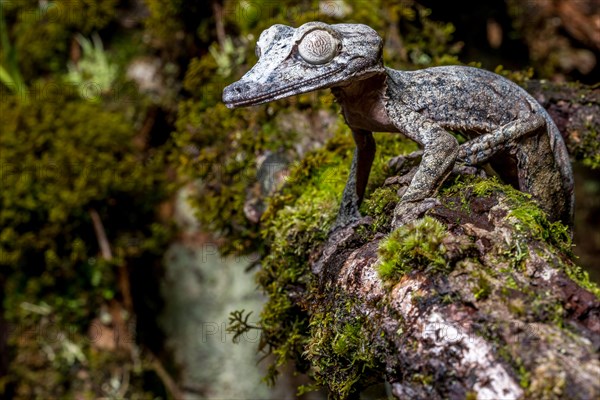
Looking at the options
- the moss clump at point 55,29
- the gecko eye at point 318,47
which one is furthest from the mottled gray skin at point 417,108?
the moss clump at point 55,29

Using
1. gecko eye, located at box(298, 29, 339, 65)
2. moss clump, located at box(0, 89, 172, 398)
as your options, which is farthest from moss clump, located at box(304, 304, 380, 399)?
moss clump, located at box(0, 89, 172, 398)

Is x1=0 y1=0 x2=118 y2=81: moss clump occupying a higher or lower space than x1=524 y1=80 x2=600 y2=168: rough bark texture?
lower

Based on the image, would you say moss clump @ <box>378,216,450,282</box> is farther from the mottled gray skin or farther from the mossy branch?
the mottled gray skin

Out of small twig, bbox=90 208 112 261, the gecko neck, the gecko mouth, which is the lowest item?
small twig, bbox=90 208 112 261

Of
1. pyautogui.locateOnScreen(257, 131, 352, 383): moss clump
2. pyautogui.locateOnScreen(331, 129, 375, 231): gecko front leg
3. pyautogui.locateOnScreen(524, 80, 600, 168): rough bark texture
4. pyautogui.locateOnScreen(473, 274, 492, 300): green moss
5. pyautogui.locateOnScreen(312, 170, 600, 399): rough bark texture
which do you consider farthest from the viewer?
pyautogui.locateOnScreen(524, 80, 600, 168): rough bark texture

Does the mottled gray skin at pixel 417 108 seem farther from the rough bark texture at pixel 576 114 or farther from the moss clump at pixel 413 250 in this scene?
the rough bark texture at pixel 576 114

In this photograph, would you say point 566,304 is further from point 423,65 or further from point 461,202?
point 423,65
